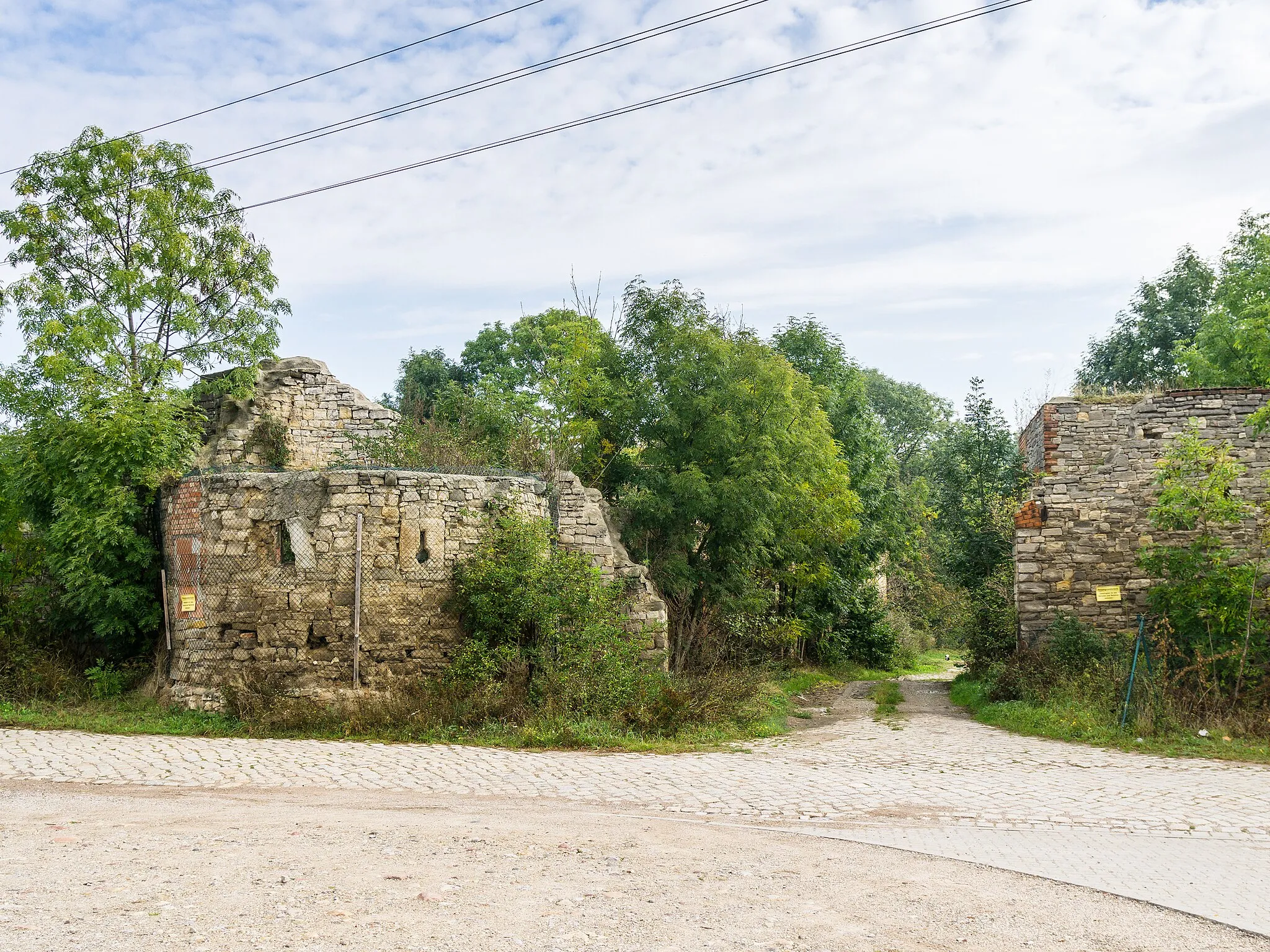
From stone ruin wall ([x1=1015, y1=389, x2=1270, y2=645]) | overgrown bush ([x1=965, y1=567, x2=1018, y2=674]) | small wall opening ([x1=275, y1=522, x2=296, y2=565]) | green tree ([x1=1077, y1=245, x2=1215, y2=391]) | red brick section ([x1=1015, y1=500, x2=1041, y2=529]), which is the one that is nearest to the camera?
small wall opening ([x1=275, y1=522, x2=296, y2=565])

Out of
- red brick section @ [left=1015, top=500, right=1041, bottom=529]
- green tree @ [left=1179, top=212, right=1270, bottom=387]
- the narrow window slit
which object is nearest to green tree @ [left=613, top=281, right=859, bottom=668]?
red brick section @ [left=1015, top=500, right=1041, bottom=529]

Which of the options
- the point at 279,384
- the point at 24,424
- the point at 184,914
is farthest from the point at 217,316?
the point at 184,914

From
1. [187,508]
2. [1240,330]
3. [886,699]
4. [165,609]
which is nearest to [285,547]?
[187,508]

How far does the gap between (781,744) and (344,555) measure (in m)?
5.68

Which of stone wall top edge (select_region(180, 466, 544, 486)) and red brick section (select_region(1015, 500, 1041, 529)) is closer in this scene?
stone wall top edge (select_region(180, 466, 544, 486))

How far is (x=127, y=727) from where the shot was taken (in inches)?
469

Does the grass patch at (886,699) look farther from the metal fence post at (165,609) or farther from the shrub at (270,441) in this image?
the shrub at (270,441)

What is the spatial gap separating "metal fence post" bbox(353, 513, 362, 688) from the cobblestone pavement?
41.2 inches

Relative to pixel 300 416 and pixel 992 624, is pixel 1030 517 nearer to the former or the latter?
pixel 992 624

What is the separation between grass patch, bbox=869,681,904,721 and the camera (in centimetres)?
1562

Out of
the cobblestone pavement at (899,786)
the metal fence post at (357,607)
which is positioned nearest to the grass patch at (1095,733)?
the cobblestone pavement at (899,786)

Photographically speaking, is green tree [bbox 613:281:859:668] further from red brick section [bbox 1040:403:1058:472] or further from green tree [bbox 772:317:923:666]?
green tree [bbox 772:317:923:666]

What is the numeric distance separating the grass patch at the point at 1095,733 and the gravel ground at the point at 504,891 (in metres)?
6.14

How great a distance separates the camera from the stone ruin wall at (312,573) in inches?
482
